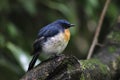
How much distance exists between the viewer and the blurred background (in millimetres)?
4668

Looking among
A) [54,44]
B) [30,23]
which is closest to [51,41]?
[54,44]

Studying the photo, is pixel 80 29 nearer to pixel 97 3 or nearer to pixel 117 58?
pixel 97 3

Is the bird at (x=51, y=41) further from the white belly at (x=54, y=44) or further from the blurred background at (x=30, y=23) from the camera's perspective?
the blurred background at (x=30, y=23)

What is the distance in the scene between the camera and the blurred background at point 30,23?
184 inches

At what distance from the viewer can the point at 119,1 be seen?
5.98 meters

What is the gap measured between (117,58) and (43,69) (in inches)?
45.8

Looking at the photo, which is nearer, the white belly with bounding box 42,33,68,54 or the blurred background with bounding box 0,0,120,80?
the white belly with bounding box 42,33,68,54

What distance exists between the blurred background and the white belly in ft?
4.98

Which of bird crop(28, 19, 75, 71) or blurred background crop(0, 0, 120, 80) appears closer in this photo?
bird crop(28, 19, 75, 71)

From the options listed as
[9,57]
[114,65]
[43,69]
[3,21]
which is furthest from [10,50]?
[43,69]

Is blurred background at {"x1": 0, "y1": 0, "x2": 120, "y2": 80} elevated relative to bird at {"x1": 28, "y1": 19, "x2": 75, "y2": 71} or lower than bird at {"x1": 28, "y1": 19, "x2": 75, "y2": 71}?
lower

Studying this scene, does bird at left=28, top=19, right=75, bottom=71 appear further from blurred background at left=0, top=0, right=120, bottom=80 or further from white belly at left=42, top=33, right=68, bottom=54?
blurred background at left=0, top=0, right=120, bottom=80

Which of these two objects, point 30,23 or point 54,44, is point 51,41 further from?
point 30,23

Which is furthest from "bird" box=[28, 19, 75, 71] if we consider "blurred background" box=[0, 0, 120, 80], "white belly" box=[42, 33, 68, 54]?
"blurred background" box=[0, 0, 120, 80]
